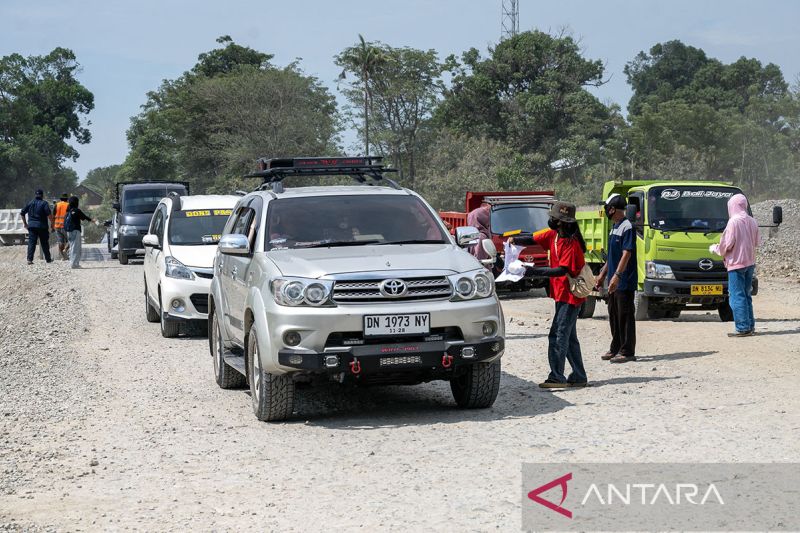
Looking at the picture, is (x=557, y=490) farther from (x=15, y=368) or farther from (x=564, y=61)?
(x=564, y=61)

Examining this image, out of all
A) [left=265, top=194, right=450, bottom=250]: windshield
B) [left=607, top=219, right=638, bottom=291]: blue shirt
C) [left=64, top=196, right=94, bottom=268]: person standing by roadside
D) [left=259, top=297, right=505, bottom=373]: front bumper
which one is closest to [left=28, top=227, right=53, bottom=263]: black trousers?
[left=64, top=196, right=94, bottom=268]: person standing by roadside

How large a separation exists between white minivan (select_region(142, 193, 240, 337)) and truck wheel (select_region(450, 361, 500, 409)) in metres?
6.78

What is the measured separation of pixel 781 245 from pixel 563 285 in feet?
91.6

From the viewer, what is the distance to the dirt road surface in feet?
21.2

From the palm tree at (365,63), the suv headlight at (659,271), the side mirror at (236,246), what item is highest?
the palm tree at (365,63)

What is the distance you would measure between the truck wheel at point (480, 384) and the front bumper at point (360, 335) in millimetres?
385

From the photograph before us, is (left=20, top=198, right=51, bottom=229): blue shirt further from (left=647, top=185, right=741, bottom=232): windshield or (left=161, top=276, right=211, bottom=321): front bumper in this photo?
(left=647, top=185, right=741, bottom=232): windshield

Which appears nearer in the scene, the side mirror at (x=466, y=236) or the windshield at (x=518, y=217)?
the side mirror at (x=466, y=236)

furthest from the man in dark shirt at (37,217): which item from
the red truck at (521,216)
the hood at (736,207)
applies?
the hood at (736,207)

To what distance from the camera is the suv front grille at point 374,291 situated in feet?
28.3

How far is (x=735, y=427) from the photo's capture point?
8336 millimetres

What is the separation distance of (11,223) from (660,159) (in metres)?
40.7

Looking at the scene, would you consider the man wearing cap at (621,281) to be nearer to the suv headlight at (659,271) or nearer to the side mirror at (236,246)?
the suv headlight at (659,271)

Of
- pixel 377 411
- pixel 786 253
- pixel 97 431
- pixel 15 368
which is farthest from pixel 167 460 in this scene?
pixel 786 253
